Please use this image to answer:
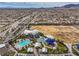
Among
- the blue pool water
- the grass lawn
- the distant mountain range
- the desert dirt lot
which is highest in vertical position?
the distant mountain range

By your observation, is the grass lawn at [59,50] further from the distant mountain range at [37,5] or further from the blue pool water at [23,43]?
the distant mountain range at [37,5]

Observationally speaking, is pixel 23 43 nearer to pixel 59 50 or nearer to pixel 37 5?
pixel 59 50

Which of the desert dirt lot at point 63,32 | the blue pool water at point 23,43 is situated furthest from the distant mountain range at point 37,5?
the blue pool water at point 23,43

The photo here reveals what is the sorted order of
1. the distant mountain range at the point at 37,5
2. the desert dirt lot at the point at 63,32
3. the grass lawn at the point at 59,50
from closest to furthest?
1. the grass lawn at the point at 59,50
2. the desert dirt lot at the point at 63,32
3. the distant mountain range at the point at 37,5

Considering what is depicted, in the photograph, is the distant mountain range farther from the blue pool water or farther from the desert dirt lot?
the blue pool water

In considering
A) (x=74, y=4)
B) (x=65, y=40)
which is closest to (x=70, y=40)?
(x=65, y=40)

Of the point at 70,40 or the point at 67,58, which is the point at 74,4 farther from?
the point at 67,58

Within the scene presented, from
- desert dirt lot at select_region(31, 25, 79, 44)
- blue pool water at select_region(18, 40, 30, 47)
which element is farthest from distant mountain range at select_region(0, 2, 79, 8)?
blue pool water at select_region(18, 40, 30, 47)

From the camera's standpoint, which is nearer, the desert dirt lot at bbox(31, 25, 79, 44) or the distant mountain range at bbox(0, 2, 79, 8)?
the desert dirt lot at bbox(31, 25, 79, 44)

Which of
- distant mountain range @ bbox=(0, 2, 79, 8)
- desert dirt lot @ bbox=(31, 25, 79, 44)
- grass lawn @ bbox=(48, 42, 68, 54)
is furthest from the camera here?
distant mountain range @ bbox=(0, 2, 79, 8)
